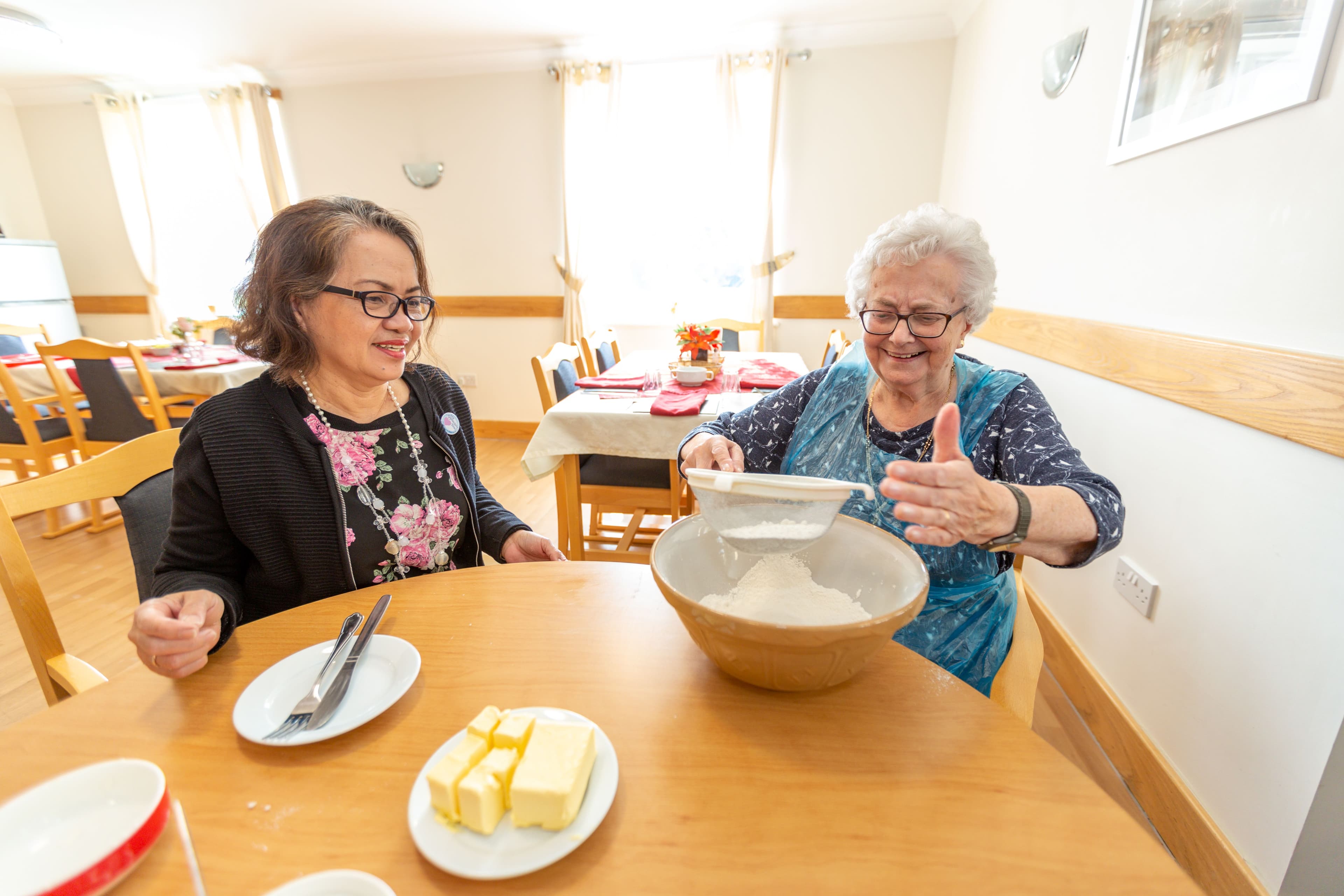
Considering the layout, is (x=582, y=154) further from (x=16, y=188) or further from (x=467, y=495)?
(x=16, y=188)

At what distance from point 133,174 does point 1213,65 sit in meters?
6.95

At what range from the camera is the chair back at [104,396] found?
2.58 m

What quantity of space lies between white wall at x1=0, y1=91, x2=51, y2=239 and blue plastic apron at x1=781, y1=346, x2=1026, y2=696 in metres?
7.47

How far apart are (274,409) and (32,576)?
45 cm

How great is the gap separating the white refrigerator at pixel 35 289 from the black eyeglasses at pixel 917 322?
6.14 meters

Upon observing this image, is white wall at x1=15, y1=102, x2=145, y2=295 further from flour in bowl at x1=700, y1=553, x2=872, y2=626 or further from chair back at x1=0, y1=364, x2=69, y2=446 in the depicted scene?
flour in bowl at x1=700, y1=553, x2=872, y2=626

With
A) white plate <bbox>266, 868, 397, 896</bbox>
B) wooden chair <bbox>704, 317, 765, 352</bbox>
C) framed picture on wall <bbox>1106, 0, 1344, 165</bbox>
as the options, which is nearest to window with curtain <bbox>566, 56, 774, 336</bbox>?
wooden chair <bbox>704, 317, 765, 352</bbox>

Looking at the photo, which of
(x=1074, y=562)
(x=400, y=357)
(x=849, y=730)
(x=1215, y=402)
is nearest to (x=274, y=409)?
(x=400, y=357)

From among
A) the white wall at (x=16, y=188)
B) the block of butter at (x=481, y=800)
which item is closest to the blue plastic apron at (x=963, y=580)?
the block of butter at (x=481, y=800)

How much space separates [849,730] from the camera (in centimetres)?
61

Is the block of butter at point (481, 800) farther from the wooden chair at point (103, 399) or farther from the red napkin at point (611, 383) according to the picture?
the wooden chair at point (103, 399)

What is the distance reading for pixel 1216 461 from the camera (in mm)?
1227

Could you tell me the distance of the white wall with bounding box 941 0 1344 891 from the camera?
0.99m

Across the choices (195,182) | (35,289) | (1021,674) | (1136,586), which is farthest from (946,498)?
(35,289)
